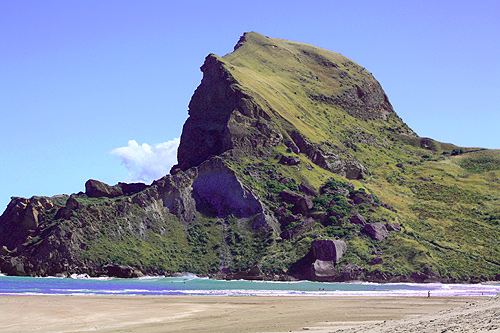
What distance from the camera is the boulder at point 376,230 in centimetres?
12725

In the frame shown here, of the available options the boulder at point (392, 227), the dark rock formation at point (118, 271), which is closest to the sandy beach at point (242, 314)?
the dark rock formation at point (118, 271)

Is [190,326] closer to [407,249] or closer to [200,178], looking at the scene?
[407,249]

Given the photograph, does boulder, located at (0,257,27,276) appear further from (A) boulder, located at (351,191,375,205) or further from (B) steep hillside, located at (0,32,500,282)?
(A) boulder, located at (351,191,375,205)

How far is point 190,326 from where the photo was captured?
43.5m

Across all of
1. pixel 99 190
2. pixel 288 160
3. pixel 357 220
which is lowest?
pixel 357 220

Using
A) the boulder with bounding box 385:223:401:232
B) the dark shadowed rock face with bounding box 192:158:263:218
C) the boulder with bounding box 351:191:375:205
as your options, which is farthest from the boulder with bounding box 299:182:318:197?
the boulder with bounding box 385:223:401:232

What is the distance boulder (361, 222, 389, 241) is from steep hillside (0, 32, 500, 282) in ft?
1.51

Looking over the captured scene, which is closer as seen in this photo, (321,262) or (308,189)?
(321,262)

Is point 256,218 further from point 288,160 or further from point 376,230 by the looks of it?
point 288,160

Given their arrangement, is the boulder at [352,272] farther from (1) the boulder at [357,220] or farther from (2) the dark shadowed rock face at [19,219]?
(2) the dark shadowed rock face at [19,219]

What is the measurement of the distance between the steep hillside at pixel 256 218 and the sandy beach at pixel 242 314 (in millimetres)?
47494

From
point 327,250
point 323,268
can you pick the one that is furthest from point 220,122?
point 323,268

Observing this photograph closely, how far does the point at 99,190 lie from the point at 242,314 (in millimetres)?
105284

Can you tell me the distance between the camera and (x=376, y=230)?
5044 inches
